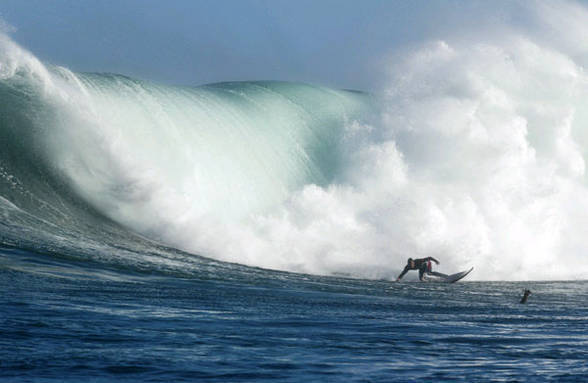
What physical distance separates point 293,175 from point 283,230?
5.84 metres

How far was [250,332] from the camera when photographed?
7230 millimetres

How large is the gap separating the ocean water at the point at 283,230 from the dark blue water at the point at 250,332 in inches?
1.4

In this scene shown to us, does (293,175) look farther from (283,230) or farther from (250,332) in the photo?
(250,332)

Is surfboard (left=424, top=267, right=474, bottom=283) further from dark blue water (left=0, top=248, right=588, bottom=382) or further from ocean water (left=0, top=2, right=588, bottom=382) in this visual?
dark blue water (left=0, top=248, right=588, bottom=382)

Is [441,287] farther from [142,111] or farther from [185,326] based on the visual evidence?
[142,111]

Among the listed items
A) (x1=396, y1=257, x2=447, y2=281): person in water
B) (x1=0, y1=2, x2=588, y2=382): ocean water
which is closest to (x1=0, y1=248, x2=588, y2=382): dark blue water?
(x1=0, y1=2, x2=588, y2=382): ocean water

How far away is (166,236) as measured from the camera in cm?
1770

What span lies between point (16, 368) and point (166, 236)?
12.5m

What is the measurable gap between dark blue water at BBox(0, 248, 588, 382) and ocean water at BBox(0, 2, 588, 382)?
1.4 inches

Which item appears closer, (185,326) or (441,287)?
(185,326)

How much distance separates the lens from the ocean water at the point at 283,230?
6430 millimetres

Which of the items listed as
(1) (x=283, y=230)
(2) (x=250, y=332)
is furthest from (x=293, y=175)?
(2) (x=250, y=332)

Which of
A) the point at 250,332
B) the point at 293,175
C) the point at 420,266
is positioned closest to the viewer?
the point at 250,332

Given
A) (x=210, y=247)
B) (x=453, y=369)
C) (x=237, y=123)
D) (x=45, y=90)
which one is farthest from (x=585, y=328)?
(x=237, y=123)
